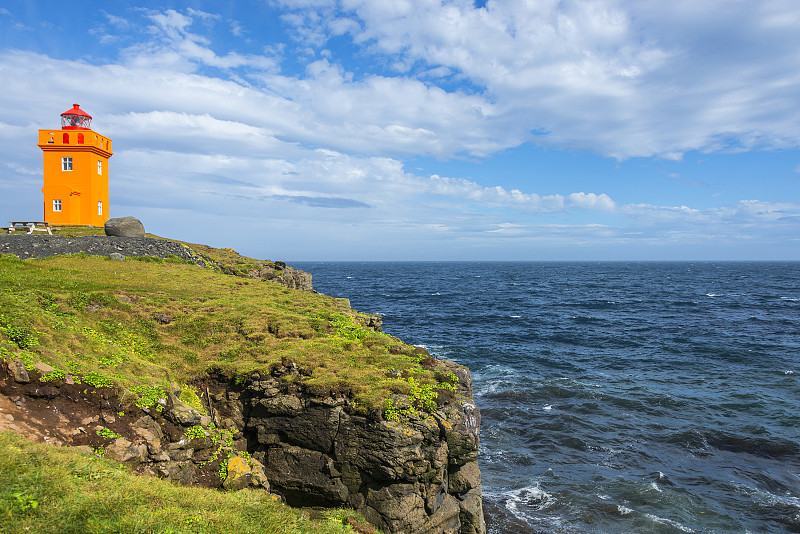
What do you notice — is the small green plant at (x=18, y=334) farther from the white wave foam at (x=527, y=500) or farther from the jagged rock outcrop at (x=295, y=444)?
the white wave foam at (x=527, y=500)

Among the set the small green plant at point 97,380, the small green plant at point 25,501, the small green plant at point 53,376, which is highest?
the small green plant at point 53,376

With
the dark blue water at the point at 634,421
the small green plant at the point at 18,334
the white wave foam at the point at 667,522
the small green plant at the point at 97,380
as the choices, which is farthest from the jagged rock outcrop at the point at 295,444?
the white wave foam at the point at 667,522

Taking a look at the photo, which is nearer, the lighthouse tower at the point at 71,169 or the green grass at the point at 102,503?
the green grass at the point at 102,503

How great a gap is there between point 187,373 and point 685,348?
44439 millimetres

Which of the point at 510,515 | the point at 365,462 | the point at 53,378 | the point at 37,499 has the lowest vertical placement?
the point at 510,515

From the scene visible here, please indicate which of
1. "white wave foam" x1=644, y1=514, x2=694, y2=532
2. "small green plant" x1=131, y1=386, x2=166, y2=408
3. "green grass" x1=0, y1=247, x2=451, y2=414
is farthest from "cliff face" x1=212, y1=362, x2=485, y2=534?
"white wave foam" x1=644, y1=514, x2=694, y2=532

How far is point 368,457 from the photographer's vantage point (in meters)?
12.9

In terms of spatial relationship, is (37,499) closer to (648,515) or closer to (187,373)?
(187,373)

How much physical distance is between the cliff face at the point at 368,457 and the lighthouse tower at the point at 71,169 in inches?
1598

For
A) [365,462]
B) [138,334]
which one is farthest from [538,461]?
[138,334]

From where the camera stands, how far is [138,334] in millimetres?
17281

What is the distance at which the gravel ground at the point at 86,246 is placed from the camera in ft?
94.4

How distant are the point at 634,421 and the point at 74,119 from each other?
180ft

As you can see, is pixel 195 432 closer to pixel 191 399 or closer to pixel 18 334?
pixel 191 399
